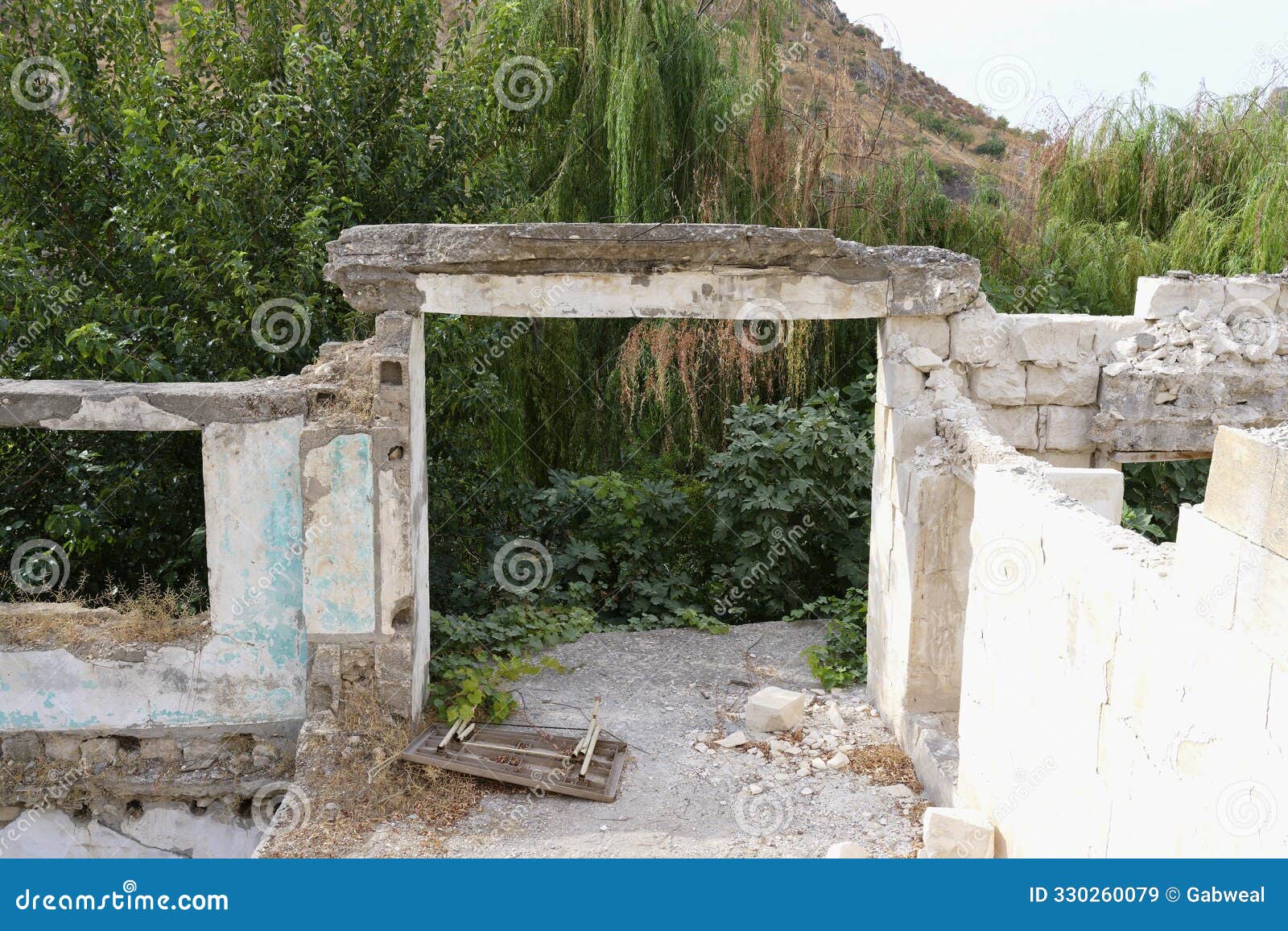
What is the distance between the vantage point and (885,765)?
19.5 ft

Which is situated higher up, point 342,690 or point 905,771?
point 342,690

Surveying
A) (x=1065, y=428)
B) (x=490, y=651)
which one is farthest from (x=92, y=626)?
(x=1065, y=428)

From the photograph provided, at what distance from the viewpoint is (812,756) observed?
6102mm

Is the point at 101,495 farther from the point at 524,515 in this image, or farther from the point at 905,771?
the point at 905,771

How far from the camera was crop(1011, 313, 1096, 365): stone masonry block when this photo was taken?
6320 millimetres

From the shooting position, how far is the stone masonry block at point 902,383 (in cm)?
608

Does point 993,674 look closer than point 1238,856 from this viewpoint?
No

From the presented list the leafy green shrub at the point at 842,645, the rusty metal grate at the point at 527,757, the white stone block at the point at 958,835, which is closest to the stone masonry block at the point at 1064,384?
the leafy green shrub at the point at 842,645

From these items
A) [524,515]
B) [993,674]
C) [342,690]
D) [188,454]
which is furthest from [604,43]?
[993,674]

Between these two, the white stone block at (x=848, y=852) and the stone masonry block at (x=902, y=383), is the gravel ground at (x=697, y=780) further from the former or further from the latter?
the stone masonry block at (x=902, y=383)

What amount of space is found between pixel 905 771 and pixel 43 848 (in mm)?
4764

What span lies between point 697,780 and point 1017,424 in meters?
2.84

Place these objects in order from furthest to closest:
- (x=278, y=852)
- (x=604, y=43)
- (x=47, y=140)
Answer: (x=604, y=43)
(x=47, y=140)
(x=278, y=852)

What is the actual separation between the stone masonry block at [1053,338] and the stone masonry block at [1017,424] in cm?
32
